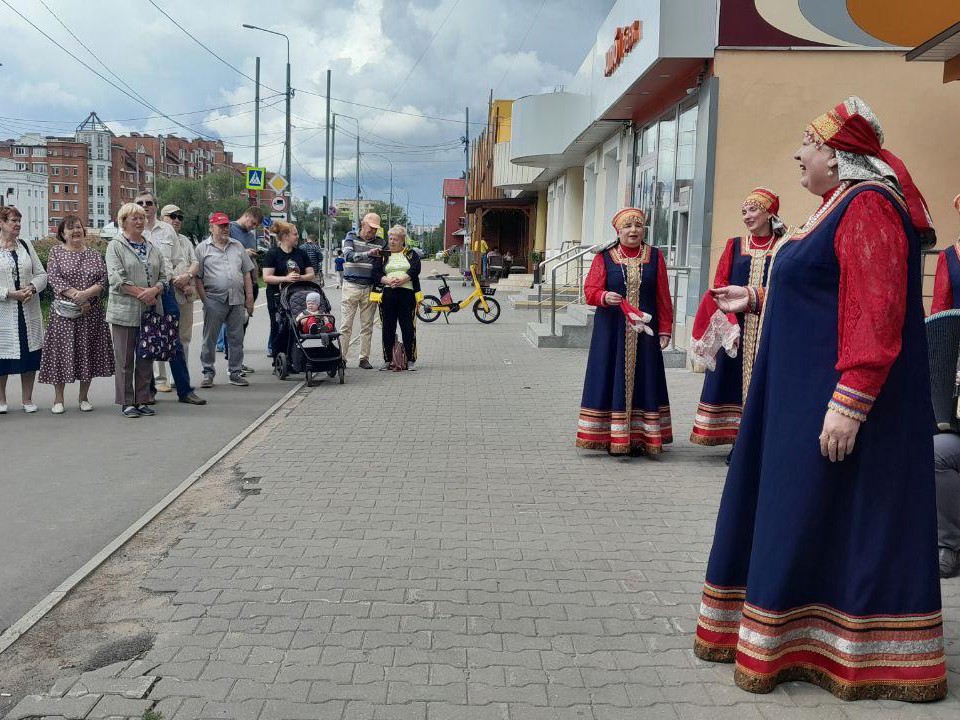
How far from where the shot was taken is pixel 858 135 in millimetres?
3281

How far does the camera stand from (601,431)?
7.58m

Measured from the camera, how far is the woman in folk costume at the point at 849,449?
320 cm

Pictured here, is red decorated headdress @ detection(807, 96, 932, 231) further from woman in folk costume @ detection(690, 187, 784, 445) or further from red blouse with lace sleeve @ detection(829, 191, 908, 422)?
woman in folk costume @ detection(690, 187, 784, 445)

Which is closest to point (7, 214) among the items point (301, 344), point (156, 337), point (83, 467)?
point (156, 337)

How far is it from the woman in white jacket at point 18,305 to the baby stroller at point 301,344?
123 inches

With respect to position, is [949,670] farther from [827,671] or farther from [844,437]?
[844,437]

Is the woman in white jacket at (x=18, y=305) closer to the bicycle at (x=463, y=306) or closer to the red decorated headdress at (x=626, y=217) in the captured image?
the red decorated headdress at (x=626, y=217)

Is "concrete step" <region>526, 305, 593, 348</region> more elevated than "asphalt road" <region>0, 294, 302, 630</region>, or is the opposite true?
"concrete step" <region>526, 305, 593, 348</region>

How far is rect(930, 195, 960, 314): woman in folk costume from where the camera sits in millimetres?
4816

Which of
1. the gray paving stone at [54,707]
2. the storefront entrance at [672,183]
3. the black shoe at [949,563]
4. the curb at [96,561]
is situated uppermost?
the storefront entrance at [672,183]

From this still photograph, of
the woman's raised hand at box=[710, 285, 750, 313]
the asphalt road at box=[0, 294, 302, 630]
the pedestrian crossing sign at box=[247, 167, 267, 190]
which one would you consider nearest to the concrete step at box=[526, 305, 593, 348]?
the asphalt road at box=[0, 294, 302, 630]

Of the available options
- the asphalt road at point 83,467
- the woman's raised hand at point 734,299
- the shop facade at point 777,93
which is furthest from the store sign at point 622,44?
the woman's raised hand at point 734,299

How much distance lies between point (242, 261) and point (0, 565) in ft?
22.3

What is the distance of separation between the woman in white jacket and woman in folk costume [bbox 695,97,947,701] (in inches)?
301
